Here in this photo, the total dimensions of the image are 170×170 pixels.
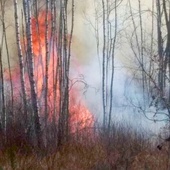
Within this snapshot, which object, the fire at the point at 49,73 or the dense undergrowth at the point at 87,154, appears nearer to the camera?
the dense undergrowth at the point at 87,154

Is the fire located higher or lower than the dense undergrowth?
higher

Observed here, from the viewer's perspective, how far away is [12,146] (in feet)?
29.5

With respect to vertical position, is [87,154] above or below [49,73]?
below

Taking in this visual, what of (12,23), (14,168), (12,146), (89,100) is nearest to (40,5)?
(12,23)

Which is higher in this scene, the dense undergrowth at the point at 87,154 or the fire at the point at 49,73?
the fire at the point at 49,73

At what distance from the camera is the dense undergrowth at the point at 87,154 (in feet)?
26.6

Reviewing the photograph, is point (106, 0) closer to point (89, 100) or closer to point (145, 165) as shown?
point (89, 100)

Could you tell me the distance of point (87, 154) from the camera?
9.20m

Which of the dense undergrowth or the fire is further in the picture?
the fire

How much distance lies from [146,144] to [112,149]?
5.62ft

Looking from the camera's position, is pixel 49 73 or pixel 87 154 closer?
pixel 87 154

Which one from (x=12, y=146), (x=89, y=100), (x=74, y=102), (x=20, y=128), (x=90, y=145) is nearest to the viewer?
(x=12, y=146)

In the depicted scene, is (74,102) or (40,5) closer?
(74,102)

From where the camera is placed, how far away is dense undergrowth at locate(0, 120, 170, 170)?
8.09 metres
